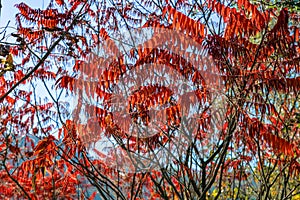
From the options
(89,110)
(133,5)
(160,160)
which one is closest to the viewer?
(89,110)

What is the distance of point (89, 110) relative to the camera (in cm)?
377

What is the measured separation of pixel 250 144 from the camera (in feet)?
15.0

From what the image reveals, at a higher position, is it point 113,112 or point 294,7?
point 294,7

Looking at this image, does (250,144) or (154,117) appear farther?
(250,144)

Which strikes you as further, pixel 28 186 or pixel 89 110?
pixel 28 186

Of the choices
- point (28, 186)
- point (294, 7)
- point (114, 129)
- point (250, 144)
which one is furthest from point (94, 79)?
point (28, 186)

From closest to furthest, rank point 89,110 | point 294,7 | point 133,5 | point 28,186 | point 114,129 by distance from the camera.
A: point 89,110, point 114,129, point 133,5, point 294,7, point 28,186

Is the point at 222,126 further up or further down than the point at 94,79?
further down

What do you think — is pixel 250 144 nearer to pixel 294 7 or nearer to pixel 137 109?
pixel 137 109

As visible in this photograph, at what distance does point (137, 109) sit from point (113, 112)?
0.26m

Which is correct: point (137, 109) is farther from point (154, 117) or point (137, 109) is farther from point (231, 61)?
point (231, 61)

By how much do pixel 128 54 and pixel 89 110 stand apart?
0.74 m

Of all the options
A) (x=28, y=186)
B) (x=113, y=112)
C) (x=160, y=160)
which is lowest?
(x=28, y=186)

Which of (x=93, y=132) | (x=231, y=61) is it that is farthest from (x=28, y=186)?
(x=231, y=61)
